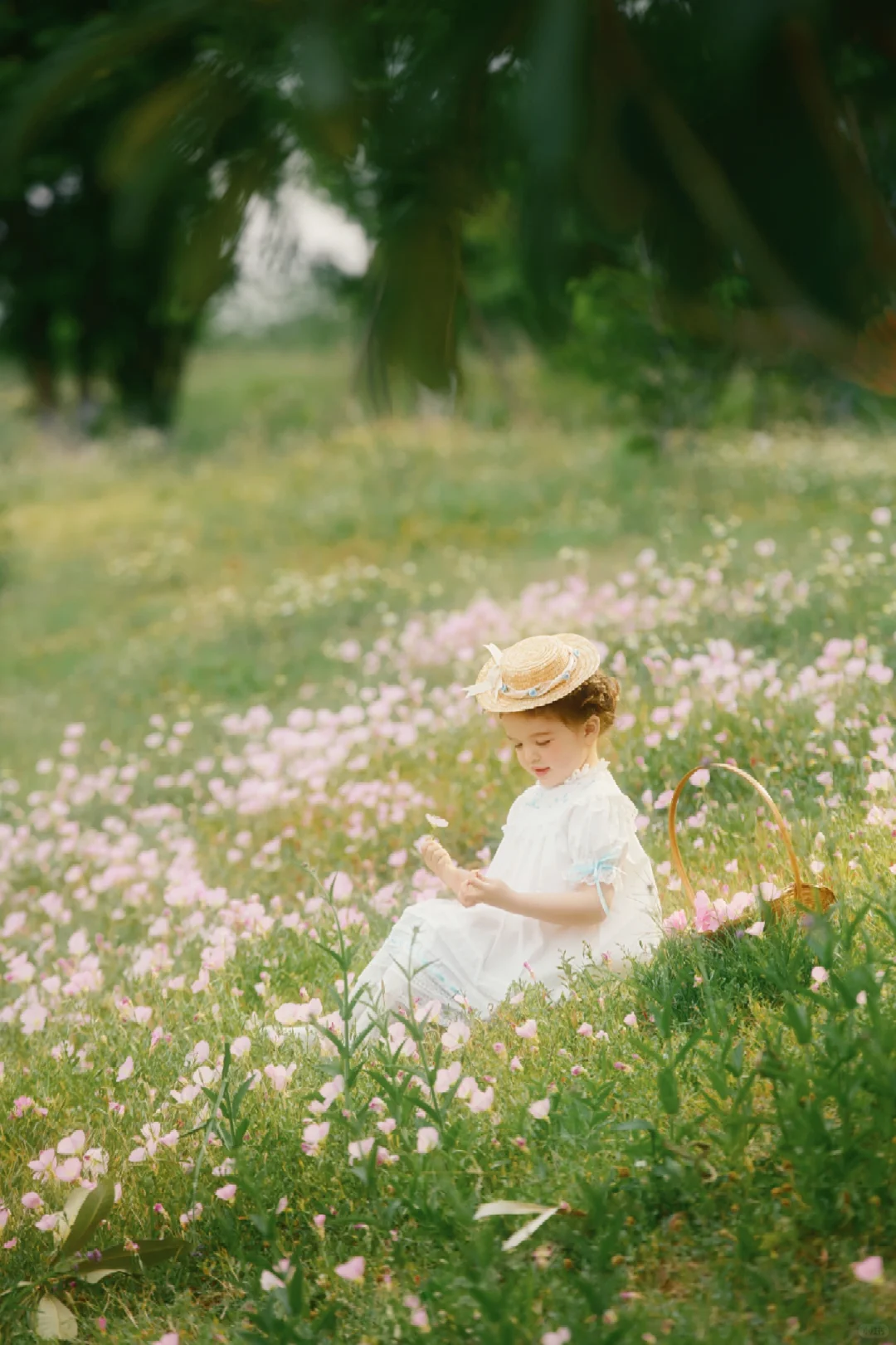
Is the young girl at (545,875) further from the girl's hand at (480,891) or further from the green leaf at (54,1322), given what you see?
the green leaf at (54,1322)

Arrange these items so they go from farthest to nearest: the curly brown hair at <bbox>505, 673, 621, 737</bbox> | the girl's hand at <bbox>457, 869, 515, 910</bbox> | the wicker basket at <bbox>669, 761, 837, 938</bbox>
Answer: the curly brown hair at <bbox>505, 673, 621, 737</bbox>
the girl's hand at <bbox>457, 869, 515, 910</bbox>
the wicker basket at <bbox>669, 761, 837, 938</bbox>

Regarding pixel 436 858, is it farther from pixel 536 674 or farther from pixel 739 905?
pixel 739 905

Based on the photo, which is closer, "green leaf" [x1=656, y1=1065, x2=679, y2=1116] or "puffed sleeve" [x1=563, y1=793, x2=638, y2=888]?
"green leaf" [x1=656, y1=1065, x2=679, y2=1116]

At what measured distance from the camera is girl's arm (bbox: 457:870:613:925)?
12.0 ft

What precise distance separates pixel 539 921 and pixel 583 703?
0.64m

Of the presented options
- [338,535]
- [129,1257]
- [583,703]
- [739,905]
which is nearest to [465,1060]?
[739,905]

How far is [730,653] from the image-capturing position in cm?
550

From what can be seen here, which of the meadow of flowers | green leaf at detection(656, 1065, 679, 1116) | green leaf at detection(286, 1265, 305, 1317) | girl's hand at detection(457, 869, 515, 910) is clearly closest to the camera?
green leaf at detection(286, 1265, 305, 1317)

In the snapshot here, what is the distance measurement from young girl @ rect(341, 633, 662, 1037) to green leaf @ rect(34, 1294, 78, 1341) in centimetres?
110

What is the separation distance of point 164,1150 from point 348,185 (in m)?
2.78

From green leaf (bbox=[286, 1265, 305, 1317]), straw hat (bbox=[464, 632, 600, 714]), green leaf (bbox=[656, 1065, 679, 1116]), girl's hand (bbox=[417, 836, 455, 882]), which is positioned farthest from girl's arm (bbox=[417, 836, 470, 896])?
green leaf (bbox=[286, 1265, 305, 1317])

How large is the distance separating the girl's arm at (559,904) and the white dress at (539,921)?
0.11 feet

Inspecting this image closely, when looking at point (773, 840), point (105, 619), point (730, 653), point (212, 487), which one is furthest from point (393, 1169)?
point (212, 487)

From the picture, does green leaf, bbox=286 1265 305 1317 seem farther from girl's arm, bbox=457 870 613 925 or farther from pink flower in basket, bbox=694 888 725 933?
pink flower in basket, bbox=694 888 725 933
